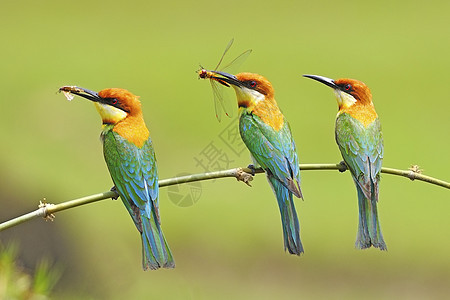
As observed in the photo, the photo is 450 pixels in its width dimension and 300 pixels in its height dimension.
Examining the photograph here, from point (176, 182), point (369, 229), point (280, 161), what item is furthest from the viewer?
point (280, 161)

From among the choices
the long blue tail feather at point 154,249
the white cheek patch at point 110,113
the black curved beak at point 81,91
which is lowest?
the long blue tail feather at point 154,249

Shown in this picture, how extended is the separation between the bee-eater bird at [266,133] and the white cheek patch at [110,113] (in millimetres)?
149

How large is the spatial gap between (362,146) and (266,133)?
0.52 ft

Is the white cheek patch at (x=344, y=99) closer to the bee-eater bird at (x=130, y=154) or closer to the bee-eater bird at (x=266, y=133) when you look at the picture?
the bee-eater bird at (x=266, y=133)

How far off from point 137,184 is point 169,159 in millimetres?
3292

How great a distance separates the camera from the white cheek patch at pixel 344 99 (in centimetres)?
123

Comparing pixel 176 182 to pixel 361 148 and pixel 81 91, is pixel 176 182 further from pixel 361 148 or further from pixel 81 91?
pixel 361 148

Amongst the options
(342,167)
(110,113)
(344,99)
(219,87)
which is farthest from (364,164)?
(110,113)

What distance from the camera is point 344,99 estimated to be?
123cm

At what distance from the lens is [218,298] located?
3.58 metres

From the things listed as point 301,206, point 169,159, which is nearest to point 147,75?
point 169,159

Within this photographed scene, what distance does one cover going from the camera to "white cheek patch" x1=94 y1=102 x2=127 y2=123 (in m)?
1.13

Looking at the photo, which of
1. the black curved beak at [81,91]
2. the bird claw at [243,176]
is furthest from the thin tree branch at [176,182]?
the black curved beak at [81,91]

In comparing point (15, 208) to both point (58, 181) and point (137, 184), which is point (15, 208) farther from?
point (137, 184)
